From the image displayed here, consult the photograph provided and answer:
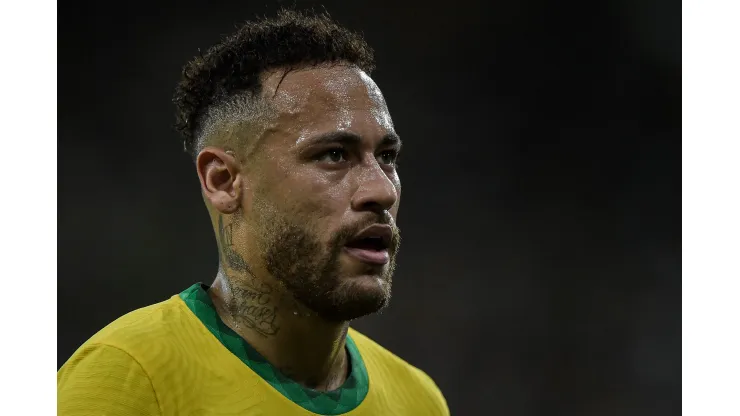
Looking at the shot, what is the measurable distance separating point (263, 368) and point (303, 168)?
0.37m

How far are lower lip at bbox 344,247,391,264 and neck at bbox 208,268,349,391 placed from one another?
0.15 meters

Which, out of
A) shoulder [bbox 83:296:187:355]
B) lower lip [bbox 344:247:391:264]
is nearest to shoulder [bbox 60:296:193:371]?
shoulder [bbox 83:296:187:355]

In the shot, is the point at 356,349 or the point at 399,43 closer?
the point at 356,349

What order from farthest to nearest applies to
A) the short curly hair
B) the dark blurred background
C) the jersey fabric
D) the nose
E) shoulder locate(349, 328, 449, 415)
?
the dark blurred background, shoulder locate(349, 328, 449, 415), the short curly hair, the nose, the jersey fabric

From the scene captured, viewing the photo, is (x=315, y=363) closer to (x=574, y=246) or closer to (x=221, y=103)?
(x=221, y=103)

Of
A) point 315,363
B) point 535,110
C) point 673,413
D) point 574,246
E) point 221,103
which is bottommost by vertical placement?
point 673,413

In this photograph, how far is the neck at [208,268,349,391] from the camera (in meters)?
1.57

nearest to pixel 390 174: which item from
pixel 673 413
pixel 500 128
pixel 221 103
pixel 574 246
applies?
pixel 221 103

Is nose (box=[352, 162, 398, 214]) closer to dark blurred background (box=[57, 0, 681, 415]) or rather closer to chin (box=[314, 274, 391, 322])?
chin (box=[314, 274, 391, 322])

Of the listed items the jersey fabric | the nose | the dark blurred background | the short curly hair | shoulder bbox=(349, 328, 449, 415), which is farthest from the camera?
the dark blurred background

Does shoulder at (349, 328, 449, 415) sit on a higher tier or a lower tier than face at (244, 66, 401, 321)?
lower

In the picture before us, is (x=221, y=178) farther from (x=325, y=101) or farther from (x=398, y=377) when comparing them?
(x=398, y=377)

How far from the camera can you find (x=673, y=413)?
8.70 ft

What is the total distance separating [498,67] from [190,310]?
46.4 inches
